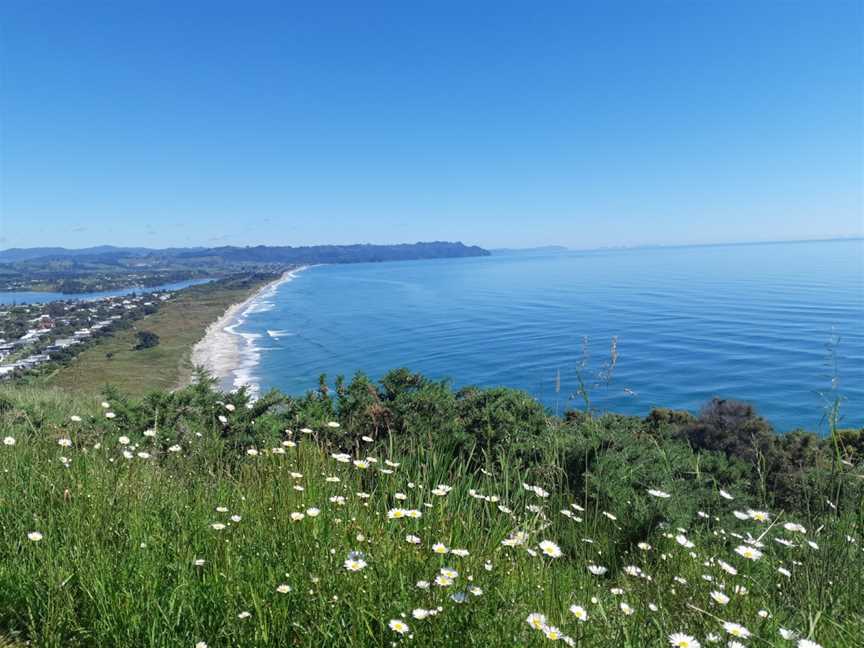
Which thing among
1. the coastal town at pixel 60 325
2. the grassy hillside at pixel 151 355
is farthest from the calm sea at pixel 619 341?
the coastal town at pixel 60 325

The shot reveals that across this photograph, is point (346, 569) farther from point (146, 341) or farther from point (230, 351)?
point (146, 341)

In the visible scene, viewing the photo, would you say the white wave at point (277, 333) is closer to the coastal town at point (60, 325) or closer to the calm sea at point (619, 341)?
the calm sea at point (619, 341)

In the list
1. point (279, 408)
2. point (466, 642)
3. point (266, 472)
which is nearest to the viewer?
point (466, 642)

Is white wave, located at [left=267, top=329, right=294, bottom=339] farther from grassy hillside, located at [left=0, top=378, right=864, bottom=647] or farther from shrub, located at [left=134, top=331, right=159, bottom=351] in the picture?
grassy hillside, located at [left=0, top=378, right=864, bottom=647]

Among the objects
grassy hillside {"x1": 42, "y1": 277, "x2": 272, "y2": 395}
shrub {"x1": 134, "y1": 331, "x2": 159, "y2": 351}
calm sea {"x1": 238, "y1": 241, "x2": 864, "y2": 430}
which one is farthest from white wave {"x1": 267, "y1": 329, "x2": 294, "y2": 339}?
shrub {"x1": 134, "y1": 331, "x2": 159, "y2": 351}

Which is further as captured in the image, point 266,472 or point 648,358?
point 648,358

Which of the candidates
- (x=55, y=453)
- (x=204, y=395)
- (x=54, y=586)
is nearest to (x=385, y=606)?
(x=54, y=586)

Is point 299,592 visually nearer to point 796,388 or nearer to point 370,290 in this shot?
point 796,388
